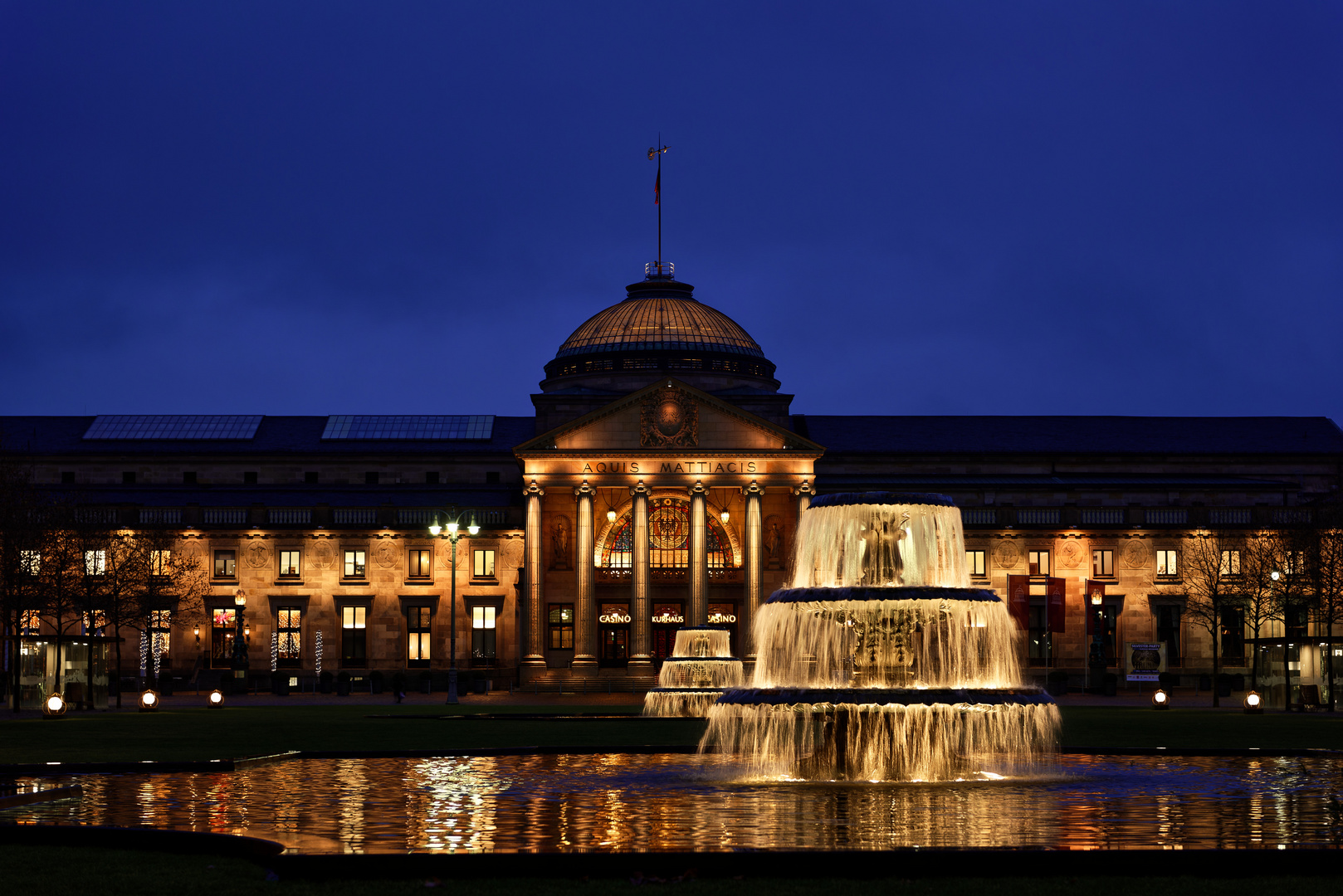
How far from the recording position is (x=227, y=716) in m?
51.8

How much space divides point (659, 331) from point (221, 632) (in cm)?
3622

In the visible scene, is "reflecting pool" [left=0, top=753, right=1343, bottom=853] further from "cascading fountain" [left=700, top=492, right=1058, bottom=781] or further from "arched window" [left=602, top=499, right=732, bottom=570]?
"arched window" [left=602, top=499, right=732, bottom=570]

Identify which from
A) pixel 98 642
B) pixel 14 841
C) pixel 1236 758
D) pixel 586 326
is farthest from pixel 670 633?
pixel 14 841

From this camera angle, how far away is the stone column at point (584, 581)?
92.6 meters

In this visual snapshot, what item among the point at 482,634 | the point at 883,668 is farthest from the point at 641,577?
the point at 883,668

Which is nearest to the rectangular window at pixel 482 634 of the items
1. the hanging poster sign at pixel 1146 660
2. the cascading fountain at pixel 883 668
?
the hanging poster sign at pixel 1146 660

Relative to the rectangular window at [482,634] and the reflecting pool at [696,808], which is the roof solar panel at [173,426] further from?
the reflecting pool at [696,808]

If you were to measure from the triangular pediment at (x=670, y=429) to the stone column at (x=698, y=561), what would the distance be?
297 cm

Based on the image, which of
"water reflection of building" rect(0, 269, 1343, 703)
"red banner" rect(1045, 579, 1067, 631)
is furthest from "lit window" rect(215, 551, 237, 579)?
"red banner" rect(1045, 579, 1067, 631)

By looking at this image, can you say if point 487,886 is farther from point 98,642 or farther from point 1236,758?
point 98,642

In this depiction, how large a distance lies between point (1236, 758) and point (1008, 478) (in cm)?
7865

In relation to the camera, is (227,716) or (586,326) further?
(586,326)

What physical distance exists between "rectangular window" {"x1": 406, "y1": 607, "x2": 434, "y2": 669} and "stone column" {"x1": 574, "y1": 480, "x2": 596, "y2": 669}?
10134mm

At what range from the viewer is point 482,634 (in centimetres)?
9875
